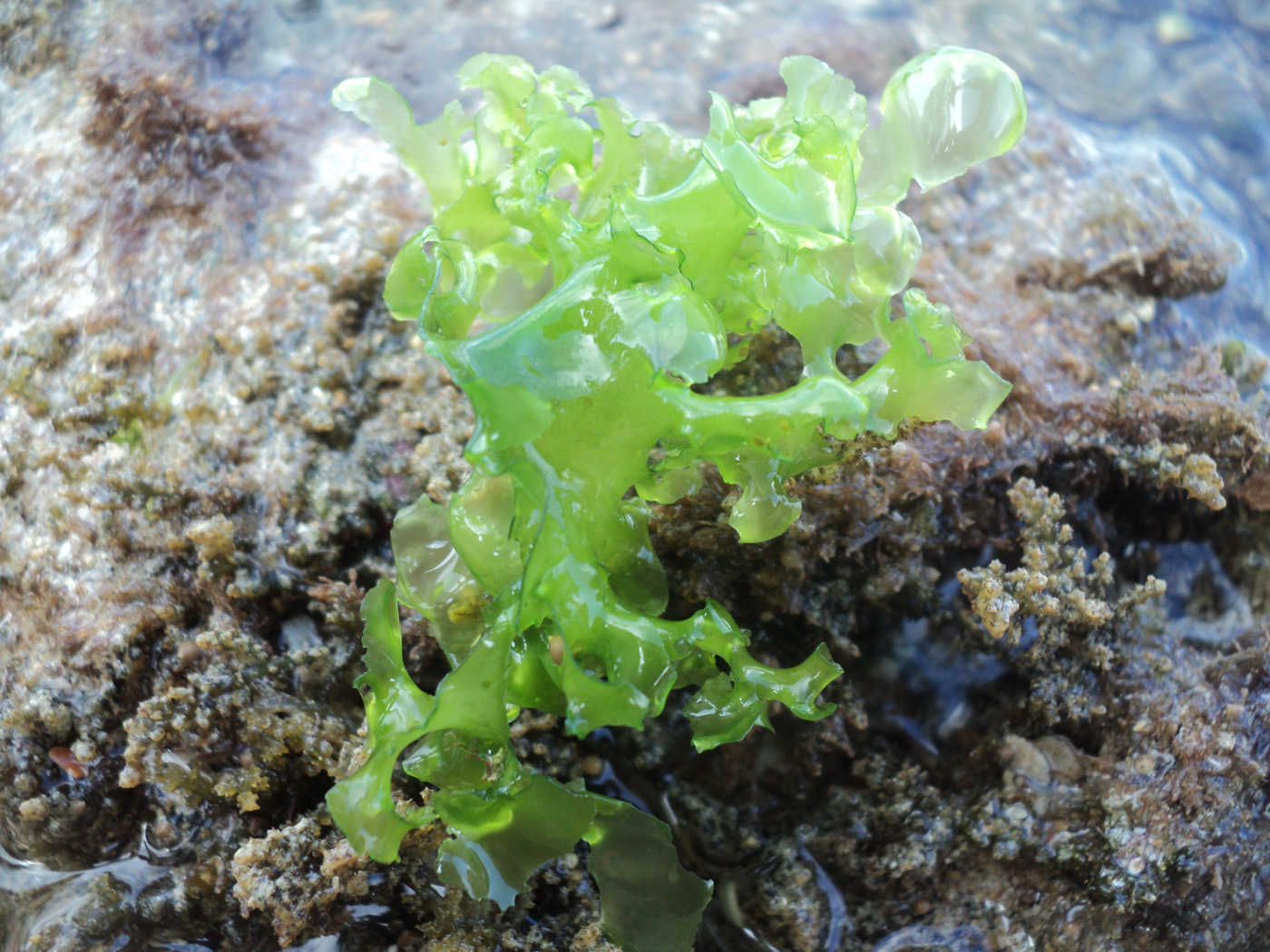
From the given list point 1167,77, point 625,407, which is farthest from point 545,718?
point 1167,77

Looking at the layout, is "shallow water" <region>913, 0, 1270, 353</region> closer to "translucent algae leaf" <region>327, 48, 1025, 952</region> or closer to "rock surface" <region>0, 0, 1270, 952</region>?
"rock surface" <region>0, 0, 1270, 952</region>

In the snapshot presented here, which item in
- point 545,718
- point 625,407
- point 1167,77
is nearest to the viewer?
point 625,407

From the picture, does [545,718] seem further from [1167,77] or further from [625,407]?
[1167,77]

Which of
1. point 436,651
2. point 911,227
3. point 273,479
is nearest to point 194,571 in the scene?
point 273,479

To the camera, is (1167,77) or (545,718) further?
(1167,77)

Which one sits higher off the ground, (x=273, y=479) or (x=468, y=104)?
(x=468, y=104)

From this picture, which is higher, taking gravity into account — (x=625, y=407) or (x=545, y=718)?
(x=625, y=407)

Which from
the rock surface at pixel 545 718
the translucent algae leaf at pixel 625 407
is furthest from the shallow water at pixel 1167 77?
the translucent algae leaf at pixel 625 407

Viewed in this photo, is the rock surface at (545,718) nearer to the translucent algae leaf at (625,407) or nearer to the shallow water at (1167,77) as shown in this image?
the translucent algae leaf at (625,407)

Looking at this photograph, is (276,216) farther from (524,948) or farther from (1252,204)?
(1252,204)
